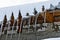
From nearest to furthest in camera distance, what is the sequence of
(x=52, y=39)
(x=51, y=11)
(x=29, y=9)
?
(x=52, y=39)
(x=51, y=11)
(x=29, y=9)

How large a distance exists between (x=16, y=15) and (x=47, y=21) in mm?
381

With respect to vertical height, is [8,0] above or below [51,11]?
above

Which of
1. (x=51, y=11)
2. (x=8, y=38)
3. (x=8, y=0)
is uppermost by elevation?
(x=8, y=0)

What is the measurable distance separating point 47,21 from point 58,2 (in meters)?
0.25

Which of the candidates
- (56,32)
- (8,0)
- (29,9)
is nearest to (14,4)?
(8,0)

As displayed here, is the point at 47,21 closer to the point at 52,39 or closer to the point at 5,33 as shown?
the point at 52,39

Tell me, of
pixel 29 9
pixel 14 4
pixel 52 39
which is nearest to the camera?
pixel 52 39

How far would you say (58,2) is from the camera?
→ 1.65 m

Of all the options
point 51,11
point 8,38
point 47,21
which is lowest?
point 8,38

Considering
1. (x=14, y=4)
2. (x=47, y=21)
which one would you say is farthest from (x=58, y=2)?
(x=14, y=4)

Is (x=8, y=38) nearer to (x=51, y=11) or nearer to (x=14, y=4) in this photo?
(x=14, y=4)

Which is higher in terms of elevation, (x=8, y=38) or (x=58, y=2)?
(x=58, y=2)

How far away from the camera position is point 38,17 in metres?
1.65

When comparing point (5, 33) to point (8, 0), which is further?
point (8, 0)
